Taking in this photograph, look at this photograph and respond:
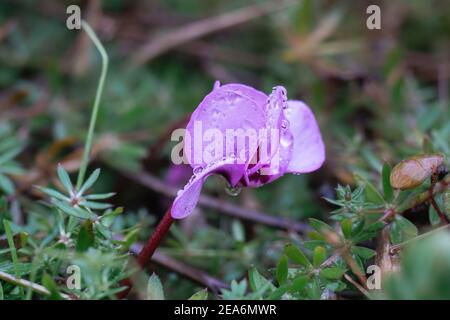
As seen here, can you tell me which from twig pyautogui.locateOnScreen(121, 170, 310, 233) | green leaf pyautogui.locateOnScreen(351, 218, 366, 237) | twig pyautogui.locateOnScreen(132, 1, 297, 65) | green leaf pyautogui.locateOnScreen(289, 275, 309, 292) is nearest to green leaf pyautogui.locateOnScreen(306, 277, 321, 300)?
green leaf pyautogui.locateOnScreen(289, 275, 309, 292)

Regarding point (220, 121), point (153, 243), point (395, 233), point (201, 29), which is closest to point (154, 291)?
point (153, 243)

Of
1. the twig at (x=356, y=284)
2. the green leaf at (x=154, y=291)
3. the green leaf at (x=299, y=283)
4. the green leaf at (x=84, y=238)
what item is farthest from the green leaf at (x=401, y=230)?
the green leaf at (x=84, y=238)

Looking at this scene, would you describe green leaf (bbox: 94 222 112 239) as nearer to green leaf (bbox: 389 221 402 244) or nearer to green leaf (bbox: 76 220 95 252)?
green leaf (bbox: 76 220 95 252)

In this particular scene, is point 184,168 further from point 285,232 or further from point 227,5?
point 227,5

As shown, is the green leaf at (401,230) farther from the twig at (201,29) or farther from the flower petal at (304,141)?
the twig at (201,29)

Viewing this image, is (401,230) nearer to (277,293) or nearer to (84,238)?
(277,293)

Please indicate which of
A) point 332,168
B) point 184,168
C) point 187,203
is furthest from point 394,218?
point 184,168
